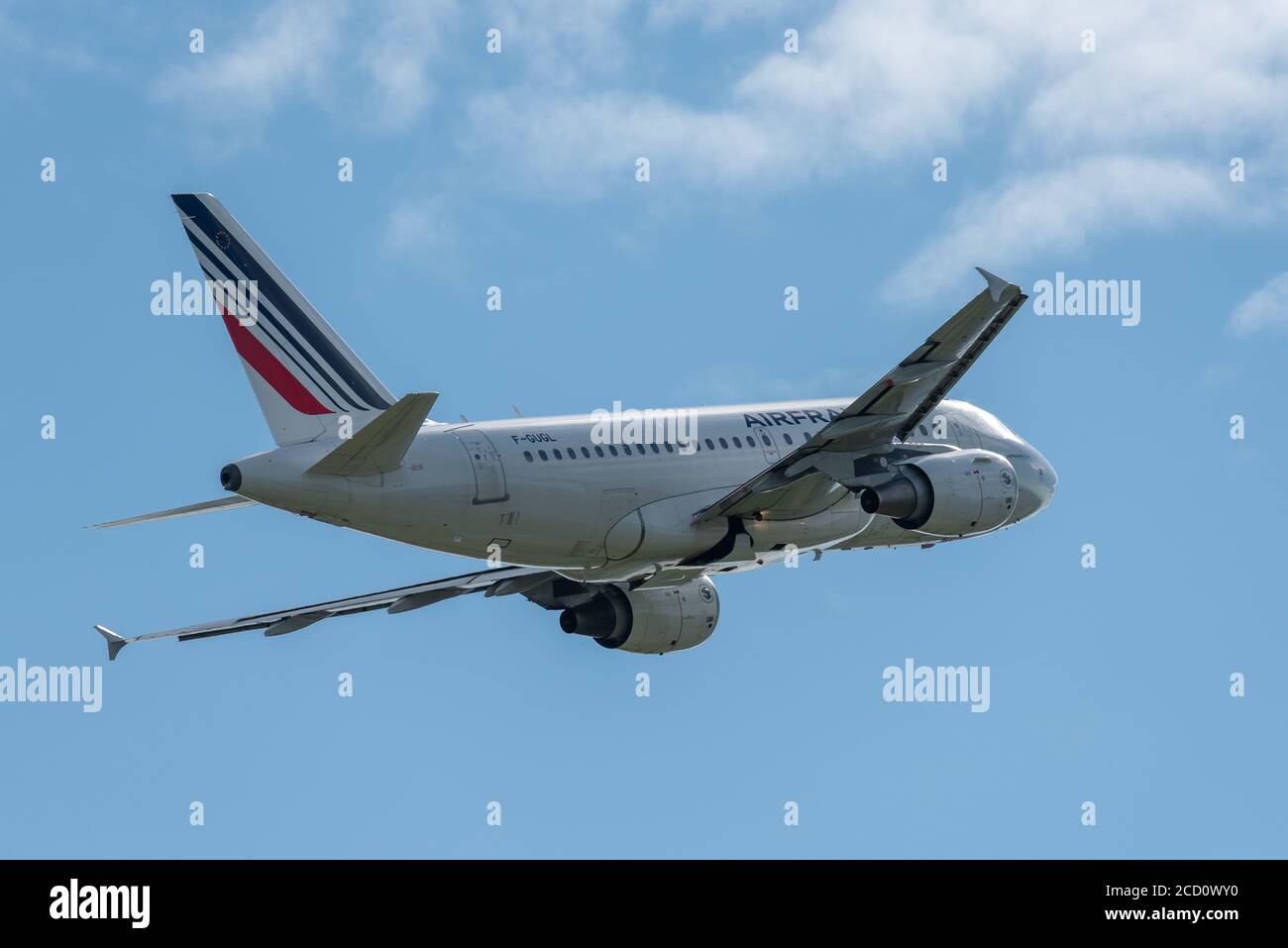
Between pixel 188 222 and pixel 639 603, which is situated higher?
pixel 188 222

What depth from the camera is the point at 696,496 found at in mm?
51281

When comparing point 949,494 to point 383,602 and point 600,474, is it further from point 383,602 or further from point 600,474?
point 383,602

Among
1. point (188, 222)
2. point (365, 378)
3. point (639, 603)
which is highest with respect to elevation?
point (188, 222)

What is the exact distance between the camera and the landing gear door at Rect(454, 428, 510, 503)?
47844mm

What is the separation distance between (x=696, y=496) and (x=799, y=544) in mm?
2668

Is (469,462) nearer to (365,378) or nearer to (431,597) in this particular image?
(365,378)

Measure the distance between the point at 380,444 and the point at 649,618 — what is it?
13.0 meters

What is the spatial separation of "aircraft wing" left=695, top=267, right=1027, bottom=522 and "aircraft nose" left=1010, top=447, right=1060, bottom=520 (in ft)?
22.3

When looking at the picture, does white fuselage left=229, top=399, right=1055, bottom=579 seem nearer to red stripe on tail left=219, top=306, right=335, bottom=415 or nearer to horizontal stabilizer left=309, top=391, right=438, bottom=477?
horizontal stabilizer left=309, top=391, right=438, bottom=477

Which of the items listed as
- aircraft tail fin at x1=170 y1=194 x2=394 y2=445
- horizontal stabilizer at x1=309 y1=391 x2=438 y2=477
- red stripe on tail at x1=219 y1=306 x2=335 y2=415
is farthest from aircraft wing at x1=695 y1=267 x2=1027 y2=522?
red stripe on tail at x1=219 y1=306 x2=335 y2=415
